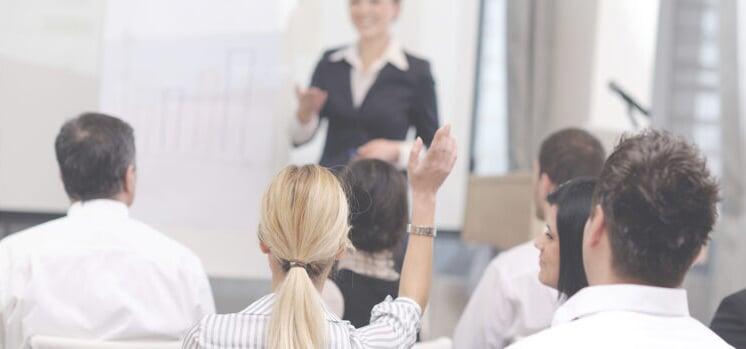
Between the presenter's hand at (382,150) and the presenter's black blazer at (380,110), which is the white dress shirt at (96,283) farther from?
the presenter's black blazer at (380,110)

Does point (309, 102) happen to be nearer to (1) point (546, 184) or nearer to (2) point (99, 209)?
(1) point (546, 184)

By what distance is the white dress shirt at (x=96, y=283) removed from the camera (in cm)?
231

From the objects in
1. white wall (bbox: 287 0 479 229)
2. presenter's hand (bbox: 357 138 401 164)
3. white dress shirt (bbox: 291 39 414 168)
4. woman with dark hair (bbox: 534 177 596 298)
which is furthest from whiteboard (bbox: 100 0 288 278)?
woman with dark hair (bbox: 534 177 596 298)

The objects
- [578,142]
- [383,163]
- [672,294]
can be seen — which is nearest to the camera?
[672,294]

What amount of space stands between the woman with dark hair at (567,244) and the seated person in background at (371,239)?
486mm

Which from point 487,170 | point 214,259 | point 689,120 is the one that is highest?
point 689,120

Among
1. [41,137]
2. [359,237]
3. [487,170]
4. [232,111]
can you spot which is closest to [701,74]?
[487,170]

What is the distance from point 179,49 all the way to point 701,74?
7.18 feet

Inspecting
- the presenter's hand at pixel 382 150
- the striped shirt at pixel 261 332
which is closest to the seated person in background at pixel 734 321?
the striped shirt at pixel 261 332

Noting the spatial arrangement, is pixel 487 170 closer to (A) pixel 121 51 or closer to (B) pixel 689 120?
(B) pixel 689 120

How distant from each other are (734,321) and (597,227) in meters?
0.68

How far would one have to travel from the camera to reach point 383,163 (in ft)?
8.23

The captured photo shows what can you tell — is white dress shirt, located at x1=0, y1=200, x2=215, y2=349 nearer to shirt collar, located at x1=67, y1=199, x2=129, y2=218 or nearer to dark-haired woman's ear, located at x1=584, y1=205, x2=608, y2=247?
shirt collar, located at x1=67, y1=199, x2=129, y2=218

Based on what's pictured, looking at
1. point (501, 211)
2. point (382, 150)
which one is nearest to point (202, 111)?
point (382, 150)
